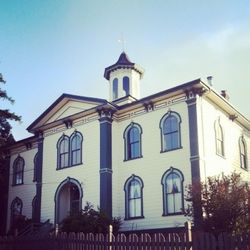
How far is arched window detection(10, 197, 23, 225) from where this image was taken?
31984mm

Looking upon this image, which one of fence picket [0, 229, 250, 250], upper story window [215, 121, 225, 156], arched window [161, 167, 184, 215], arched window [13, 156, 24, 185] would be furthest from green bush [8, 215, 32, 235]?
upper story window [215, 121, 225, 156]

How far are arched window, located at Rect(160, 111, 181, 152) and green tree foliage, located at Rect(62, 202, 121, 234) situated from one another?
5027 millimetres

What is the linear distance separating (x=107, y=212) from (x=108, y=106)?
6.41 meters

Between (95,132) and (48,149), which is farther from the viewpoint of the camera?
(48,149)

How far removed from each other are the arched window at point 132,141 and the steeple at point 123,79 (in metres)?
5.33

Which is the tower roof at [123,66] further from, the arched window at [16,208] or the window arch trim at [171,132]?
the arched window at [16,208]

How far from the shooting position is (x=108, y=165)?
25.5 metres

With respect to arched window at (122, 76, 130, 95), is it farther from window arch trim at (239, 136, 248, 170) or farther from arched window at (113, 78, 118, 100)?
window arch trim at (239, 136, 248, 170)

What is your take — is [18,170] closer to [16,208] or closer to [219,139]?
[16,208]

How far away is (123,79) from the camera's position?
31562mm

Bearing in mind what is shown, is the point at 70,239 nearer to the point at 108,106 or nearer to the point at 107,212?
the point at 107,212

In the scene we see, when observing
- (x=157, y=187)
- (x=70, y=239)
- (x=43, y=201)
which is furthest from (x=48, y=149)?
(x=70, y=239)

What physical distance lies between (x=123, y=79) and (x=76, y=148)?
6835mm

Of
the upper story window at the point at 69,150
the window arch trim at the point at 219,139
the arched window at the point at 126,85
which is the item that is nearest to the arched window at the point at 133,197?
the upper story window at the point at 69,150
